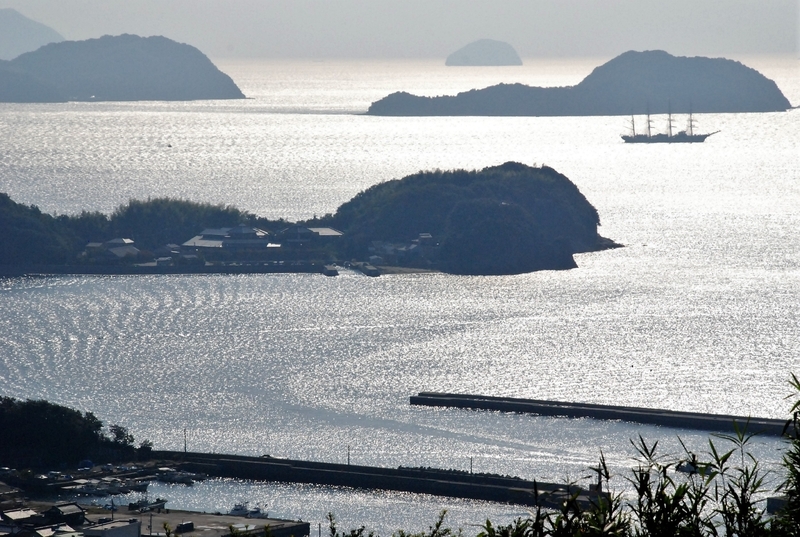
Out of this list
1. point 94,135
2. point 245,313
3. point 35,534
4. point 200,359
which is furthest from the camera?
point 94,135

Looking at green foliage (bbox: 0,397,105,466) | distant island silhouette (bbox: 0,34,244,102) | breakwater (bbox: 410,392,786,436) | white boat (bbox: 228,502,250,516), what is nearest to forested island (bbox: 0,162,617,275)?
breakwater (bbox: 410,392,786,436)

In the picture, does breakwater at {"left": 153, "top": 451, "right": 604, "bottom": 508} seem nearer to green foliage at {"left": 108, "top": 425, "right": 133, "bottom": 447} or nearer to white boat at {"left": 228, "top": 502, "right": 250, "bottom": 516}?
green foliage at {"left": 108, "top": 425, "right": 133, "bottom": 447}

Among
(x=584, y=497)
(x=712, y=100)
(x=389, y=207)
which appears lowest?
(x=584, y=497)

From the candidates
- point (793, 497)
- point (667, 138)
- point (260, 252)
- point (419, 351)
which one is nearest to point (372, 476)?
point (419, 351)

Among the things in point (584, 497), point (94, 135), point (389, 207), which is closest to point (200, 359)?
point (584, 497)

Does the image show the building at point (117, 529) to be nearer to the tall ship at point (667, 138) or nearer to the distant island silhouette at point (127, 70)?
the tall ship at point (667, 138)

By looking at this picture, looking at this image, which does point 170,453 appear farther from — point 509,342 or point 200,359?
point 509,342

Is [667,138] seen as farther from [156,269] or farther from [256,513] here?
[256,513]
